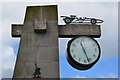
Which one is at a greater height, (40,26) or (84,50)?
(40,26)

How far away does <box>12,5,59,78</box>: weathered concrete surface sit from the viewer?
1127cm

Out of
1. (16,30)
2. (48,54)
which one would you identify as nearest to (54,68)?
(48,54)

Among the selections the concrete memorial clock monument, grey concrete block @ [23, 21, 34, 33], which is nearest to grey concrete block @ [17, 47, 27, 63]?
the concrete memorial clock monument

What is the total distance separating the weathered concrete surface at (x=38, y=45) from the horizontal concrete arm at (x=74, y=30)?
3 cm

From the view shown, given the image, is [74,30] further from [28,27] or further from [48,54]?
[28,27]

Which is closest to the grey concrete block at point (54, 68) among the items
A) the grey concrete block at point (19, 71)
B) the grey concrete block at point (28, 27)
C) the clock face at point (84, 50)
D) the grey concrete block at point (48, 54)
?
the grey concrete block at point (48, 54)

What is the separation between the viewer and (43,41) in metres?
11.8

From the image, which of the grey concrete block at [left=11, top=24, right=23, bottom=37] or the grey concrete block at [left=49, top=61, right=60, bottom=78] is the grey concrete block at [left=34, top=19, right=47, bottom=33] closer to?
the grey concrete block at [left=11, top=24, right=23, bottom=37]

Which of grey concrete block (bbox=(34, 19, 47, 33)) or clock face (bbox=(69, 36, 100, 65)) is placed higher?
grey concrete block (bbox=(34, 19, 47, 33))

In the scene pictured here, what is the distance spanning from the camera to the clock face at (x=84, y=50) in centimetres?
1162

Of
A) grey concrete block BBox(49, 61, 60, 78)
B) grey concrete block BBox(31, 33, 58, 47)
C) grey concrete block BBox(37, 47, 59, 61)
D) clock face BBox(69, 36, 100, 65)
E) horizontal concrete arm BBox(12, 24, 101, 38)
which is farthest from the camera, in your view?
horizontal concrete arm BBox(12, 24, 101, 38)

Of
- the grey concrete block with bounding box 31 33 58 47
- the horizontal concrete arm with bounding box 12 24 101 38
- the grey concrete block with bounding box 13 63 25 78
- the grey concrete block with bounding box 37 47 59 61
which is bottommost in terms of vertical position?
the grey concrete block with bounding box 13 63 25 78

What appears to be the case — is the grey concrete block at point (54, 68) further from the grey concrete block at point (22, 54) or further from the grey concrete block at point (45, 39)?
the grey concrete block at point (22, 54)

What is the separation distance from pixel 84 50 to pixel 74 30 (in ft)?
2.84
